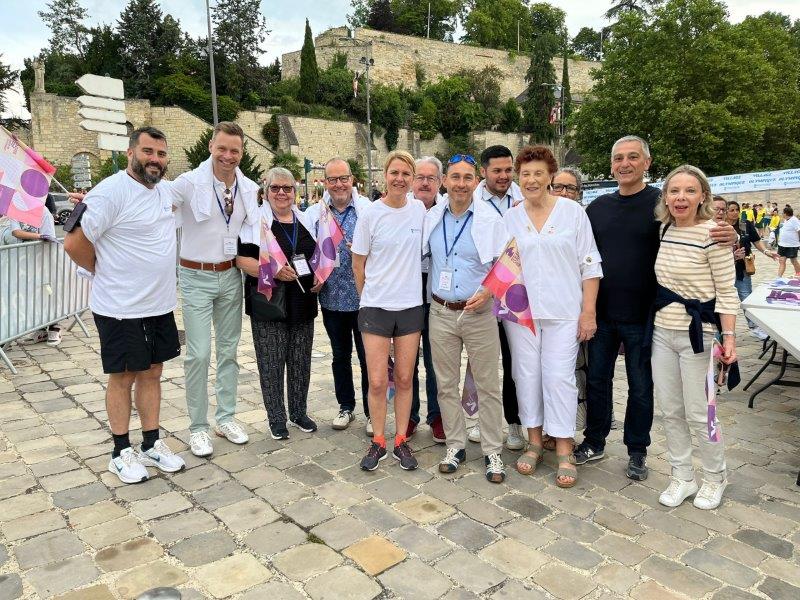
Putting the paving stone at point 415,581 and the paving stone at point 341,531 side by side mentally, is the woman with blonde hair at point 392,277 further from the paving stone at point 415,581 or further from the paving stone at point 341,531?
the paving stone at point 415,581

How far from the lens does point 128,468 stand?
11.9ft

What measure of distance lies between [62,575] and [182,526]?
585mm

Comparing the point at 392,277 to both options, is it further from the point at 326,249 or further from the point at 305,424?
the point at 305,424

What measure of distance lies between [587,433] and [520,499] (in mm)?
852

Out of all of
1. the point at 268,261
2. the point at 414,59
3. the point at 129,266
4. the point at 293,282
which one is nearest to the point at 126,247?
the point at 129,266

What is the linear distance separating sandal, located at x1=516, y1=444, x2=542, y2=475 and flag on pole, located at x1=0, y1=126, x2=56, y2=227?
14.0 ft

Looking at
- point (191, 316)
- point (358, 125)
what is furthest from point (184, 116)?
point (191, 316)

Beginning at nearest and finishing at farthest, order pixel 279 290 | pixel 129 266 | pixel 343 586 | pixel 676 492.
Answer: pixel 343 586 → pixel 676 492 → pixel 129 266 → pixel 279 290

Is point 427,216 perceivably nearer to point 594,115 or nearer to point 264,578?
point 264,578

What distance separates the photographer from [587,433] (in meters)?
A: 4.03

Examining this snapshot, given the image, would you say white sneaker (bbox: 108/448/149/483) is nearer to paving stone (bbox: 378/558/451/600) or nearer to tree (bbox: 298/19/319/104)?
paving stone (bbox: 378/558/451/600)

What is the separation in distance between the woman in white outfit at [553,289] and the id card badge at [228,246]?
73.9 inches

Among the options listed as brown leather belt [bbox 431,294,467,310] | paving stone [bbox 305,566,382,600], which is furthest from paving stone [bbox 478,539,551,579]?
brown leather belt [bbox 431,294,467,310]

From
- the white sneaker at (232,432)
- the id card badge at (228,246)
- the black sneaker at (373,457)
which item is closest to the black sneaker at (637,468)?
the black sneaker at (373,457)
